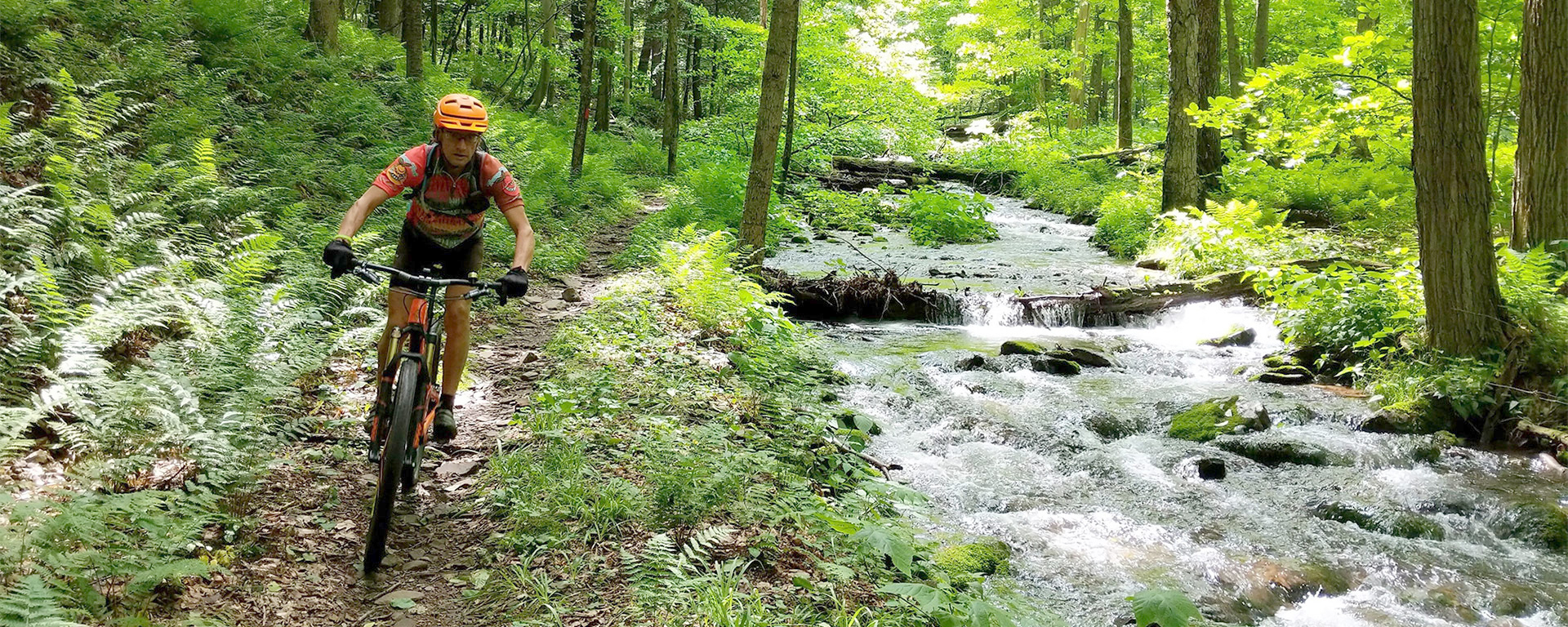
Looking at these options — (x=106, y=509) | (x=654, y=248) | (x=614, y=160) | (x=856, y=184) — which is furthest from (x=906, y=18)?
(x=106, y=509)

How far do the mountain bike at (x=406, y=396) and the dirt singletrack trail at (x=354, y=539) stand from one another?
0.58 feet

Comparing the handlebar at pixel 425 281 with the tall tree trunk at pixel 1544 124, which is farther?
the tall tree trunk at pixel 1544 124

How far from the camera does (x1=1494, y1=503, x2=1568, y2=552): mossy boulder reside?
6.08m

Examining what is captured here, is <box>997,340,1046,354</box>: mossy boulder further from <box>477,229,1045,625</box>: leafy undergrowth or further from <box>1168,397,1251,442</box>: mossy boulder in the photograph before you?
<box>477,229,1045,625</box>: leafy undergrowth

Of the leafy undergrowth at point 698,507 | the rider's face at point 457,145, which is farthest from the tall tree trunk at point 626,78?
the rider's face at point 457,145

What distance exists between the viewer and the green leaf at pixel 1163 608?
376 cm

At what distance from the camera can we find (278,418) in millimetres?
5633

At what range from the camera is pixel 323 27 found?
16750mm

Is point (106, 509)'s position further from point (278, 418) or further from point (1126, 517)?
point (1126, 517)

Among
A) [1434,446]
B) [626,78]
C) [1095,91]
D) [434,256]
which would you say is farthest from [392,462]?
[1095,91]

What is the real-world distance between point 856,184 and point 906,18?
23377mm

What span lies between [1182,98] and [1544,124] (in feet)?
25.4

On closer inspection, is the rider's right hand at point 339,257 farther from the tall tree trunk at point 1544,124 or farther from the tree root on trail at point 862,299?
the tall tree trunk at point 1544,124

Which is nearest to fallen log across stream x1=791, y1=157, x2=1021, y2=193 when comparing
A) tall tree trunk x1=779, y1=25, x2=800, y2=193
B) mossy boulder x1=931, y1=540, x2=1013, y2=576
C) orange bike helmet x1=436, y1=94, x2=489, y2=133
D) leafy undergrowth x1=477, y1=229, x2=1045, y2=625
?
tall tree trunk x1=779, y1=25, x2=800, y2=193
